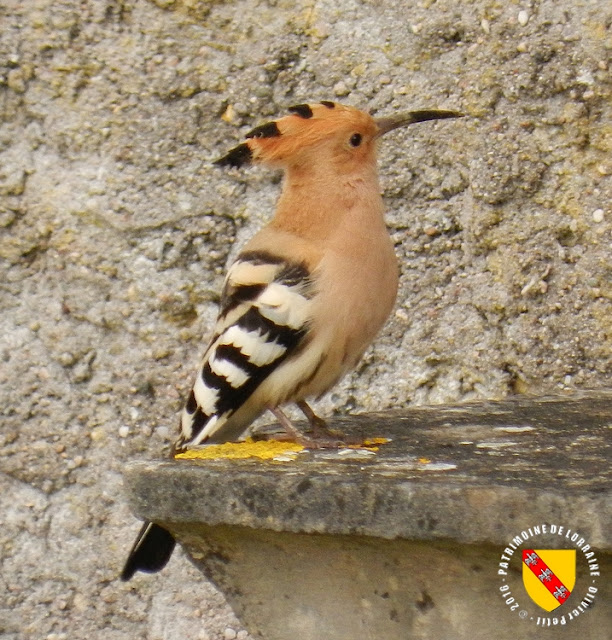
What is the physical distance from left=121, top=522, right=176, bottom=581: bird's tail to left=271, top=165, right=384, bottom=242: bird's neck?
0.49 m

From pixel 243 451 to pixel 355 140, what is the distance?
2.06 feet

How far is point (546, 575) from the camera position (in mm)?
1024

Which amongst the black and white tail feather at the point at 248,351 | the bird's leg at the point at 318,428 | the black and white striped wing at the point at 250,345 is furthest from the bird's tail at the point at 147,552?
the bird's leg at the point at 318,428

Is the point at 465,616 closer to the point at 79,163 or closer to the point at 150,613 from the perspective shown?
the point at 150,613

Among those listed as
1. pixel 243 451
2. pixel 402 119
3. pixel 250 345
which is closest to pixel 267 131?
pixel 402 119

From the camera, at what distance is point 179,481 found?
3.68 ft

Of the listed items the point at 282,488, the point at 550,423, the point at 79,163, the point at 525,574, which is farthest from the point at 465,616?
the point at 79,163

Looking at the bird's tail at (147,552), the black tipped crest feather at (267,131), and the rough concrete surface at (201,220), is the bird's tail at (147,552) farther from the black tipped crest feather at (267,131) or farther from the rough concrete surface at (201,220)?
the black tipped crest feather at (267,131)

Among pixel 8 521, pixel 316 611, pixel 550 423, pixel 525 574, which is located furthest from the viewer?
pixel 8 521

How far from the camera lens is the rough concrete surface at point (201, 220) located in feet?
6.29

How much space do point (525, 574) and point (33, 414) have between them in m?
1.29

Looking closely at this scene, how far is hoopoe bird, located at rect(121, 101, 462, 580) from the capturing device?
1578mm

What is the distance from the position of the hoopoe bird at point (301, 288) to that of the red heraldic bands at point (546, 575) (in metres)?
0.47
